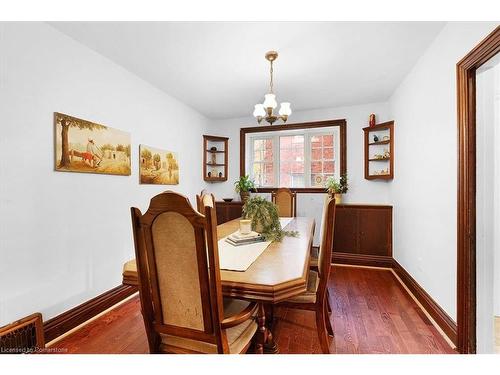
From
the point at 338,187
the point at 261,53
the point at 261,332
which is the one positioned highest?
the point at 261,53

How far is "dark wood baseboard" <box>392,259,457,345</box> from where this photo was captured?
1.82 meters

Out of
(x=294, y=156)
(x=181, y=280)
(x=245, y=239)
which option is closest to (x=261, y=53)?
(x=245, y=239)

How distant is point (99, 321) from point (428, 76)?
12.5 feet

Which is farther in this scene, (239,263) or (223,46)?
(223,46)

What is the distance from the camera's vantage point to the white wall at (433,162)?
1.83m

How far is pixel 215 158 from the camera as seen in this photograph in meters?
4.69

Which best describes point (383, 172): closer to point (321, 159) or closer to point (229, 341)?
point (321, 159)

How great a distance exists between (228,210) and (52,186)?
2742 millimetres

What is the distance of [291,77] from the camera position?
9.46 feet

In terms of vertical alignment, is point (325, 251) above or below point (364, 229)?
above

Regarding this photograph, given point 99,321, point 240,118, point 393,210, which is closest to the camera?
point 99,321

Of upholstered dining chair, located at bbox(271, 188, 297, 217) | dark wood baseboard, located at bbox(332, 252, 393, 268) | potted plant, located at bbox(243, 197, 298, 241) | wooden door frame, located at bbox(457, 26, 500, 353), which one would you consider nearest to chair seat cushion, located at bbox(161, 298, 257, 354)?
potted plant, located at bbox(243, 197, 298, 241)
